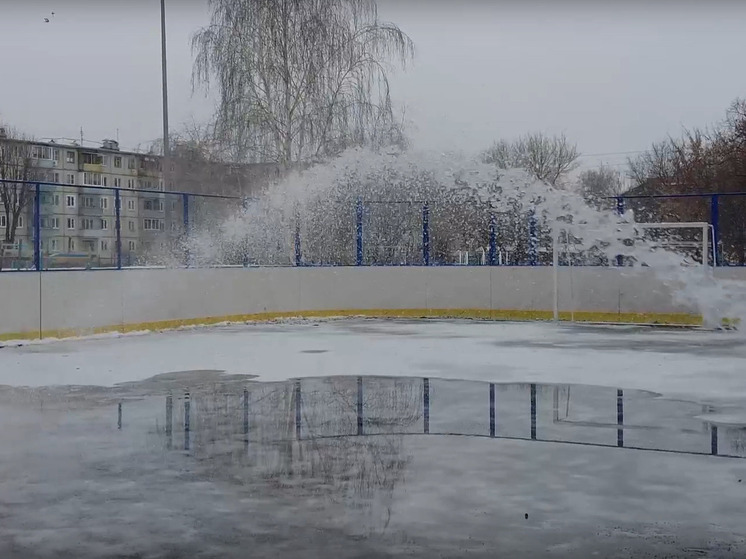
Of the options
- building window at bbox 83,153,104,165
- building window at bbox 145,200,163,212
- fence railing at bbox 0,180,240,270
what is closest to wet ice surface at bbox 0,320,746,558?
fence railing at bbox 0,180,240,270

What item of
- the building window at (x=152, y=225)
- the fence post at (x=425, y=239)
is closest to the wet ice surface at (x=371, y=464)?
the building window at (x=152, y=225)

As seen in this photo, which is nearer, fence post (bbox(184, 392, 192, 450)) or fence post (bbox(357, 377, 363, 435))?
fence post (bbox(184, 392, 192, 450))

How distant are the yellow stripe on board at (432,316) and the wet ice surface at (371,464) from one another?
15.0 feet

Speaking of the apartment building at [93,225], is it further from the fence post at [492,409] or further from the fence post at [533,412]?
the fence post at [533,412]

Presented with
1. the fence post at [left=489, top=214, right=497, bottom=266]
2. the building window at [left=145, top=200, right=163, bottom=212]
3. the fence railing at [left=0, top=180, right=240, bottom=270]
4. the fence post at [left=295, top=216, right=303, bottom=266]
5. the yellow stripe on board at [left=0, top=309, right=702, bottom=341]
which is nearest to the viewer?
the fence railing at [left=0, top=180, right=240, bottom=270]

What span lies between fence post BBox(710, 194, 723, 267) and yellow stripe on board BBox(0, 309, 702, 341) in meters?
1.23

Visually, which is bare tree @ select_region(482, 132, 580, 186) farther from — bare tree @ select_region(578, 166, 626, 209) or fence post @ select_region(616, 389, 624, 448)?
fence post @ select_region(616, 389, 624, 448)

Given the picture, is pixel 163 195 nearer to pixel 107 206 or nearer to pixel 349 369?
pixel 107 206

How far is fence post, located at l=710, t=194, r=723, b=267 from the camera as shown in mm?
18125

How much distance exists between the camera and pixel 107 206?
666 inches

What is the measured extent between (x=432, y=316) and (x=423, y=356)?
26.2 ft

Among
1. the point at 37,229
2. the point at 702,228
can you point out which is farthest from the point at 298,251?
the point at 702,228

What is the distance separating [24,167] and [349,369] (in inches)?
1961

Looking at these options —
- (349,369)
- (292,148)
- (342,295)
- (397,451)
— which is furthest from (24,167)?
(397,451)
